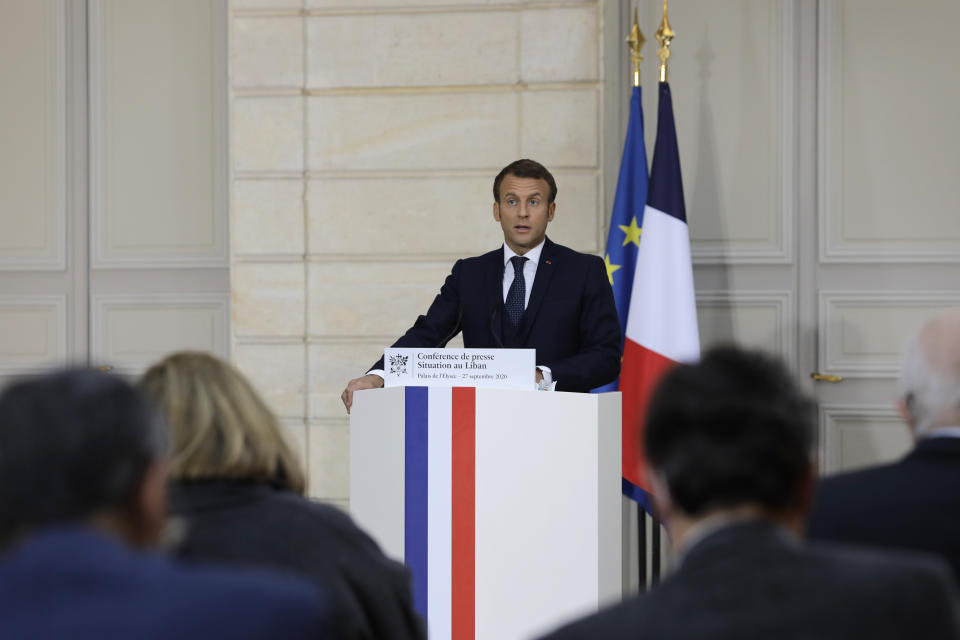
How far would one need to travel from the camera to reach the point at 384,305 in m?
5.31

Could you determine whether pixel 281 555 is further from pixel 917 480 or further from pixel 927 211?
pixel 927 211

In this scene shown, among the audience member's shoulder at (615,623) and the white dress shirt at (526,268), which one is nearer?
the audience member's shoulder at (615,623)

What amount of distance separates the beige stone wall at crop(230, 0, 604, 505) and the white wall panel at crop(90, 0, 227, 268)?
0.54 meters

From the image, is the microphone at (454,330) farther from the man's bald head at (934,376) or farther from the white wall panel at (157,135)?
the white wall panel at (157,135)

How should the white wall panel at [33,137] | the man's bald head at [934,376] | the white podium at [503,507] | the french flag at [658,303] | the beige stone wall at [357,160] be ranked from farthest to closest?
the white wall panel at [33,137], the beige stone wall at [357,160], the french flag at [658,303], the white podium at [503,507], the man's bald head at [934,376]

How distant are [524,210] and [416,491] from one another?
1154 millimetres

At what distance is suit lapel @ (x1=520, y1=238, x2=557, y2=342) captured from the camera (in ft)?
12.6

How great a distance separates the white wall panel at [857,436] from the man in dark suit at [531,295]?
1.98m

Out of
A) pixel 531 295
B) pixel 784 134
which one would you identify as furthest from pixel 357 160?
pixel 784 134

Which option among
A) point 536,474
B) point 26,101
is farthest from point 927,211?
point 26,101

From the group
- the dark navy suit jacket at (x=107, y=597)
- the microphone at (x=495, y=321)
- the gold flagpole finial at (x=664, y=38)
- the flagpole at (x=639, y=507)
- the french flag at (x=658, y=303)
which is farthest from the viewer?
the gold flagpole finial at (x=664, y=38)

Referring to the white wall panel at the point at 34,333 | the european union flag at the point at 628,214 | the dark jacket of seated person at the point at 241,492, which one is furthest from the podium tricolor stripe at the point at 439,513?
the white wall panel at the point at 34,333

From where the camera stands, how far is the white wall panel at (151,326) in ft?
19.4

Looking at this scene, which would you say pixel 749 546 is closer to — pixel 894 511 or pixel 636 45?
pixel 894 511
